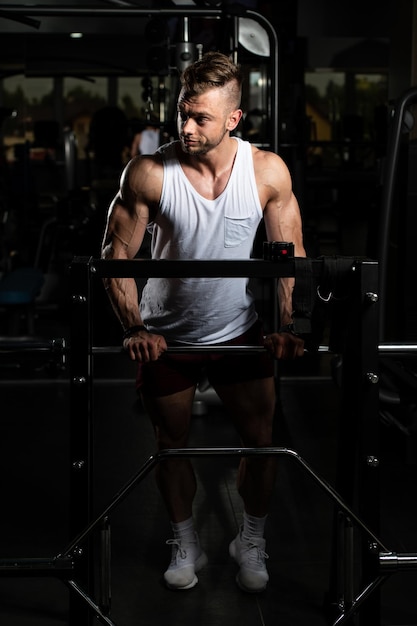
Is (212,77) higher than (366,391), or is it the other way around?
(212,77)

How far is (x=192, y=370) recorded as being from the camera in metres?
2.38

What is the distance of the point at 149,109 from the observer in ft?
16.3

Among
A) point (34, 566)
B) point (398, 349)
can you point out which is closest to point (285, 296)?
point (398, 349)

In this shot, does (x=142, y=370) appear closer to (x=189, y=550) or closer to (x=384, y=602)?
(x=189, y=550)

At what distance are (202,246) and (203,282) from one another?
113 millimetres

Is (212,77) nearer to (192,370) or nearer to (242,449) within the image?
(192,370)

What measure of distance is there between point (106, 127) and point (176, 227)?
6501mm

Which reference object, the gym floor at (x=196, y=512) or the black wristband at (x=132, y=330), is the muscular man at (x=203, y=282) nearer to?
the black wristband at (x=132, y=330)

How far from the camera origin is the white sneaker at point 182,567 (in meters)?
2.43

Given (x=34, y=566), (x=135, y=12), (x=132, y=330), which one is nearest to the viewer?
(x=34, y=566)

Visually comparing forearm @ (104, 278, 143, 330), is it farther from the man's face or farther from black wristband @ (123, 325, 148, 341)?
the man's face

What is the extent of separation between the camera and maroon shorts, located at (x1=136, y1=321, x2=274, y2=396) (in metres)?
2.36

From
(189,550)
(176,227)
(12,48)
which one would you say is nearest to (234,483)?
(189,550)

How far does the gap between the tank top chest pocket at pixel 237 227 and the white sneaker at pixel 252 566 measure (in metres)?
0.79
